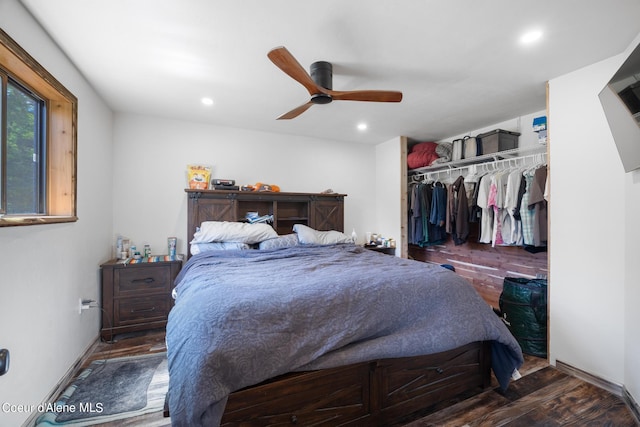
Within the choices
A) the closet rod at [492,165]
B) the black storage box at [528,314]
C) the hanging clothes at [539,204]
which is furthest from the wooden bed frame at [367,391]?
the closet rod at [492,165]

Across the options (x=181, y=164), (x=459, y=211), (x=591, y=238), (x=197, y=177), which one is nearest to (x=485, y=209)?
(x=459, y=211)

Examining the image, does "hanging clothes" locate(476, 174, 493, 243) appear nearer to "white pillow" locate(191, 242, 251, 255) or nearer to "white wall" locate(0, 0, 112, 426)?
"white pillow" locate(191, 242, 251, 255)

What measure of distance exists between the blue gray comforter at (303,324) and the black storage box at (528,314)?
94cm

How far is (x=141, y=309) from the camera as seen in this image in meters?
2.84

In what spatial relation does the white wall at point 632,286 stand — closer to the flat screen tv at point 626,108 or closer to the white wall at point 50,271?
the flat screen tv at point 626,108

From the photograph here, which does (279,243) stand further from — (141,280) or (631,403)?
(631,403)

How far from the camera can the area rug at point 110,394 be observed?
168 cm

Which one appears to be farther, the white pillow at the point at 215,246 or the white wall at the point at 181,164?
the white wall at the point at 181,164

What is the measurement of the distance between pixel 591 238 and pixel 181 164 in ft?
14.3

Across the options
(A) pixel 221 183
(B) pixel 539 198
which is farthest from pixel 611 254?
(A) pixel 221 183

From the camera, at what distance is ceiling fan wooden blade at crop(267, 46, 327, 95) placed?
1.56 metres

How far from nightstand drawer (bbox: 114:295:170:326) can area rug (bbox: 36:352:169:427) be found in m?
0.51

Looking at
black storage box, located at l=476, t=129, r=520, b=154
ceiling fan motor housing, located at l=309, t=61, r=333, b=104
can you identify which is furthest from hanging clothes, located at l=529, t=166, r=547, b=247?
ceiling fan motor housing, located at l=309, t=61, r=333, b=104

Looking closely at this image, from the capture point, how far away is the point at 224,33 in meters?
1.82
